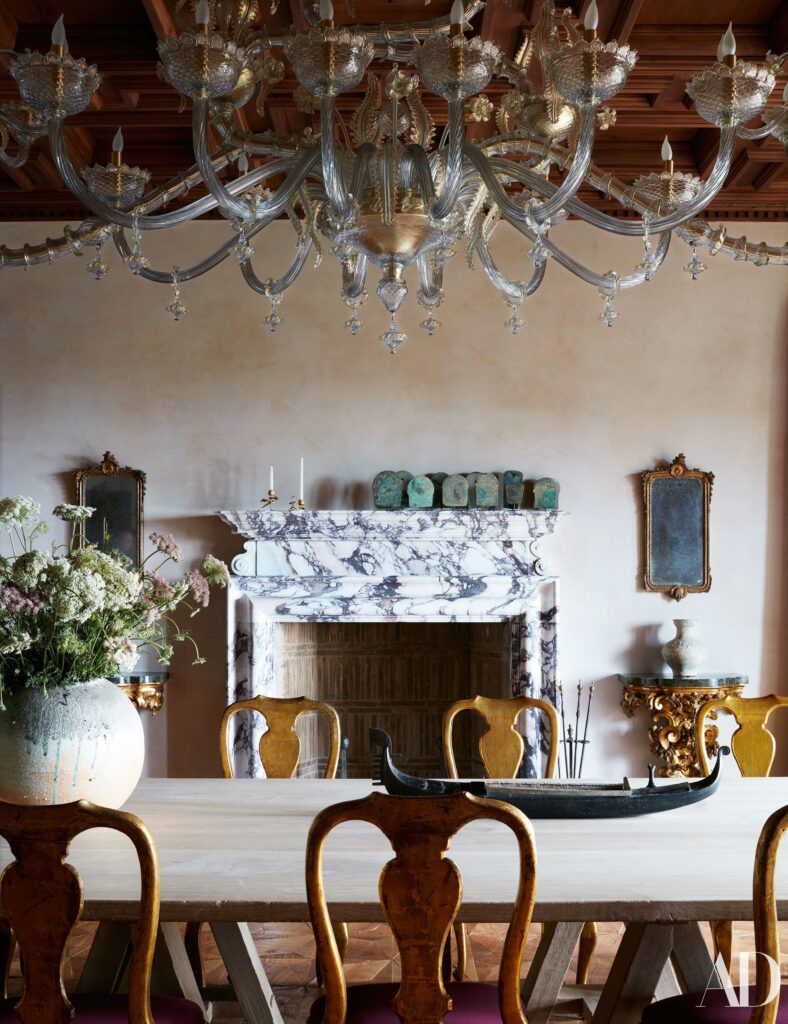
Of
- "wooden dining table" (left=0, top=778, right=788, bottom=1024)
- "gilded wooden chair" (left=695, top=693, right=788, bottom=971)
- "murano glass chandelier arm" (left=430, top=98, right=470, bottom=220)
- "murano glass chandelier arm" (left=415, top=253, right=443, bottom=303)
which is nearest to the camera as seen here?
"wooden dining table" (left=0, top=778, right=788, bottom=1024)

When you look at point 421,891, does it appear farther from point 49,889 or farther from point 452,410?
point 452,410

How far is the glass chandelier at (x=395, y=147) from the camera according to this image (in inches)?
79.3

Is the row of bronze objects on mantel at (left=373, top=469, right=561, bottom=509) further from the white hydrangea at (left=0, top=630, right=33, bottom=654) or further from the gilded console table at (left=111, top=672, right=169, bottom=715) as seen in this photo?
the white hydrangea at (left=0, top=630, right=33, bottom=654)

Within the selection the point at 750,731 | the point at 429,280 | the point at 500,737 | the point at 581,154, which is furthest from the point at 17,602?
the point at 750,731

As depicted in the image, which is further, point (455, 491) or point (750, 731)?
point (455, 491)

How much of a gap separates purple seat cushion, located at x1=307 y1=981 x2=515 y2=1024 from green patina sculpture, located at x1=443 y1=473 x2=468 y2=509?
3.32 meters

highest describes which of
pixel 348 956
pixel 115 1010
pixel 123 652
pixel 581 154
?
pixel 581 154

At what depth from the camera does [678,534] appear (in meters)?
5.55

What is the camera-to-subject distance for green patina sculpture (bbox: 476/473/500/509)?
5.43 m

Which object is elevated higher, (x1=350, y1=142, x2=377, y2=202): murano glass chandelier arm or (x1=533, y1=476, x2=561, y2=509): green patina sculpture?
(x1=350, y1=142, x2=377, y2=202): murano glass chandelier arm

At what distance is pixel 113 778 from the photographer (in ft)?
8.16

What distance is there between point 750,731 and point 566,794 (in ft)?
3.66

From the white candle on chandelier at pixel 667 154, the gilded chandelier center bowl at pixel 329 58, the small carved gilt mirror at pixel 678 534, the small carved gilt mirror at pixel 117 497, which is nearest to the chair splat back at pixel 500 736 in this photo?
the white candle on chandelier at pixel 667 154

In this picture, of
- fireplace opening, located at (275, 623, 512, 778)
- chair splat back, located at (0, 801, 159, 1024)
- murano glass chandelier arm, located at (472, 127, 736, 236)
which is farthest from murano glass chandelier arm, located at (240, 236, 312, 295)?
fireplace opening, located at (275, 623, 512, 778)
